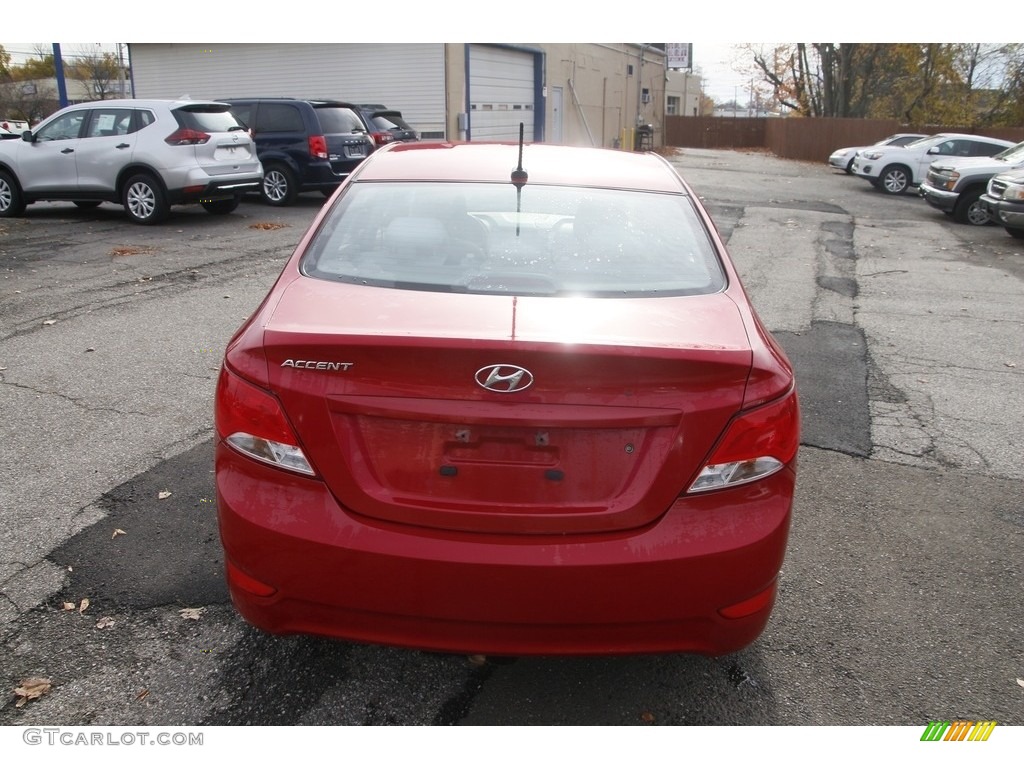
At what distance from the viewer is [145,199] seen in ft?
41.5

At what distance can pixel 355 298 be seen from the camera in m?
2.66

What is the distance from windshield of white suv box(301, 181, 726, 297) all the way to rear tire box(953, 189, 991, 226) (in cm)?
1551

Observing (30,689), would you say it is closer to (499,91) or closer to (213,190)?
(213,190)

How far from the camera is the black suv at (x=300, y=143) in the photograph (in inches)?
585

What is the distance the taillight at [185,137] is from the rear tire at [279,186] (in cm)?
249

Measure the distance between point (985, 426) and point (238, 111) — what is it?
1371 centimetres

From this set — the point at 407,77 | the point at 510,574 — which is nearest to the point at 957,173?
the point at 407,77

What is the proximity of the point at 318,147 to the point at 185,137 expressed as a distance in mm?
2810

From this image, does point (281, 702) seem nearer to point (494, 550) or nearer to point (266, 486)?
point (266, 486)

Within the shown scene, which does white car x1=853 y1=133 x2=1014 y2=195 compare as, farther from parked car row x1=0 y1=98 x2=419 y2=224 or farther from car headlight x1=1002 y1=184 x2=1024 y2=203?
parked car row x1=0 y1=98 x2=419 y2=224

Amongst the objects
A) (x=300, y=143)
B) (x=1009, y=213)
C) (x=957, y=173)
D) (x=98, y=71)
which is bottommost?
(x=1009, y=213)

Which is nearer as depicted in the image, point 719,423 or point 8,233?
point 719,423

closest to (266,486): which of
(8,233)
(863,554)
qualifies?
(863,554)

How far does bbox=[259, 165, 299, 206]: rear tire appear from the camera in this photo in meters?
15.2
